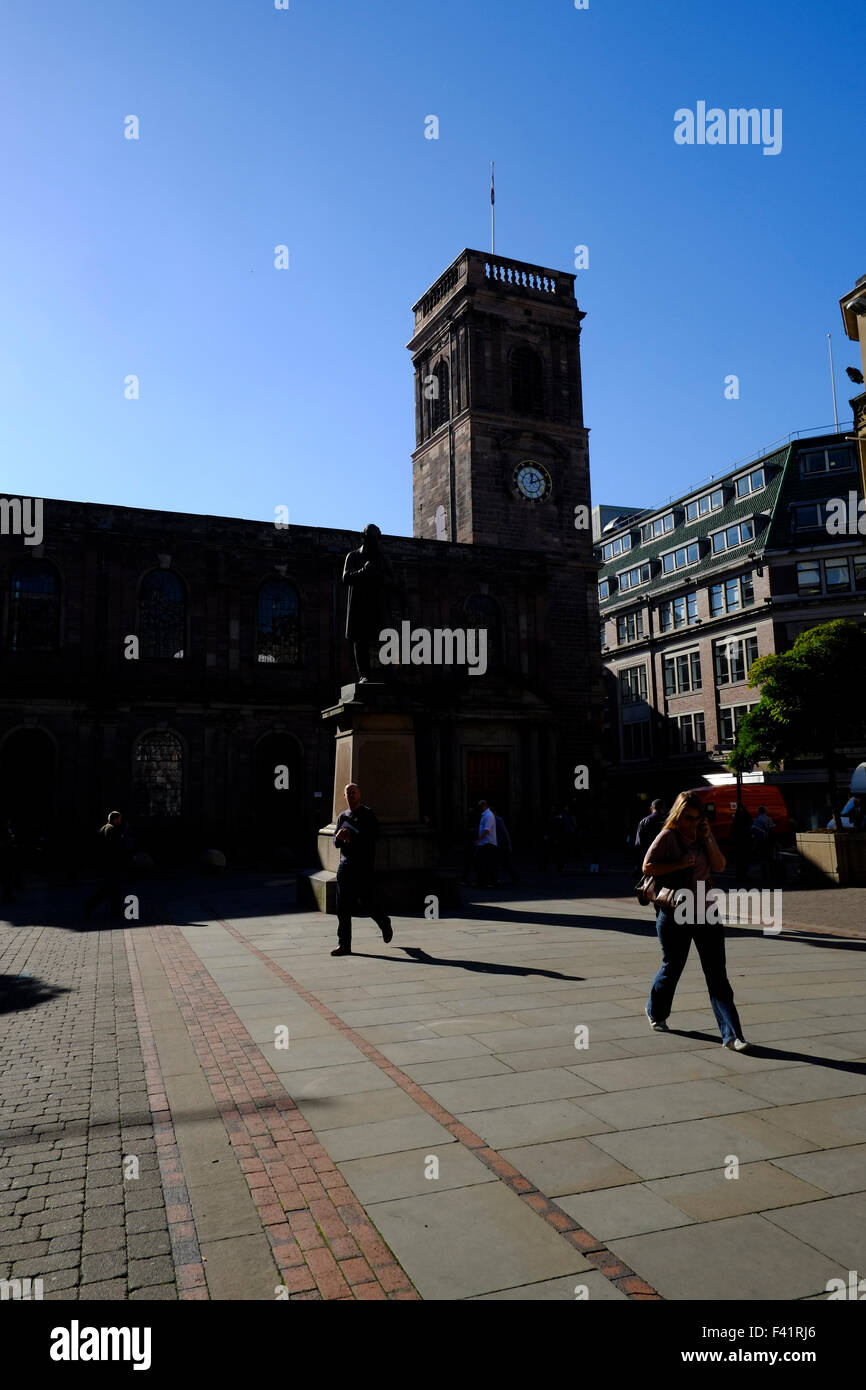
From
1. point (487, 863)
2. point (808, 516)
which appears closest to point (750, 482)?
point (808, 516)

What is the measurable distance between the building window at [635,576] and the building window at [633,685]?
574 centimetres

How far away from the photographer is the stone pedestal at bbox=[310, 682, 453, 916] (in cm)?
1404

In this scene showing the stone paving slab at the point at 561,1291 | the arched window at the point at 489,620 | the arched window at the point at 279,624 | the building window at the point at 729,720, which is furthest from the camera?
the building window at the point at 729,720

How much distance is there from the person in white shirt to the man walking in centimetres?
868

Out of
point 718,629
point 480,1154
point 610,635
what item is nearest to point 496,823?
point 480,1154

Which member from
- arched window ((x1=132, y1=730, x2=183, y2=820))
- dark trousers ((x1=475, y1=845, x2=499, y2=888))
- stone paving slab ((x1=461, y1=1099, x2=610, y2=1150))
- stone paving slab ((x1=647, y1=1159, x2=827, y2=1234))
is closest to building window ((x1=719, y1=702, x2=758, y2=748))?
arched window ((x1=132, y1=730, x2=183, y2=820))

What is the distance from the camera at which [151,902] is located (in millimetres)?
17969

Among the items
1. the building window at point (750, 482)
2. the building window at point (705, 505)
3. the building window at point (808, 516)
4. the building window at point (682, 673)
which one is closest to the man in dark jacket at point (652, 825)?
the building window at point (808, 516)

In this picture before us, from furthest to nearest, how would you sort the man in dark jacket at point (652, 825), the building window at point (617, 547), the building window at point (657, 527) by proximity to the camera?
the building window at point (617, 547) → the building window at point (657, 527) → the man in dark jacket at point (652, 825)

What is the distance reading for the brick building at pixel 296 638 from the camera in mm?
30469

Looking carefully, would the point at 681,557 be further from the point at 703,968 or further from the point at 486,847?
the point at 703,968

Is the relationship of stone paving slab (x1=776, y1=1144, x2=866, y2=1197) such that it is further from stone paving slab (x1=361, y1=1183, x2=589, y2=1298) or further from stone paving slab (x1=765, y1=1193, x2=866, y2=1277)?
stone paving slab (x1=361, y1=1183, x2=589, y2=1298)

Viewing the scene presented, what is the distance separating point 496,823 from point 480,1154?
52.1 ft

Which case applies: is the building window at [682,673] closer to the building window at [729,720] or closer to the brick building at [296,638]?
the building window at [729,720]
